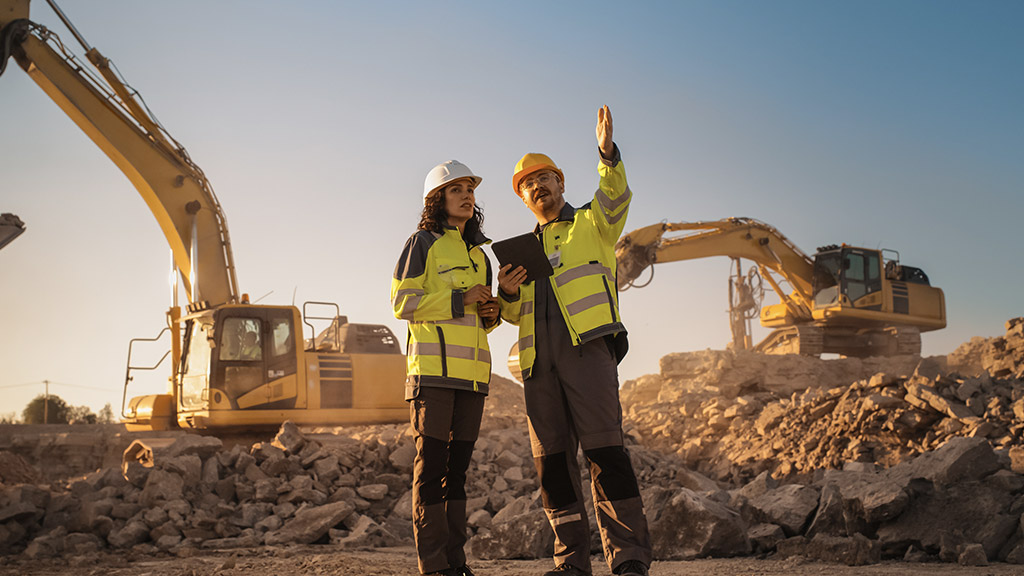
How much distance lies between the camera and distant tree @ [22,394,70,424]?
79.3ft

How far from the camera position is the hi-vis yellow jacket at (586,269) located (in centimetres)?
352

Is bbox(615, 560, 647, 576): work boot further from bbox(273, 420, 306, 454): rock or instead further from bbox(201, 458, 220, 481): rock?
bbox(273, 420, 306, 454): rock

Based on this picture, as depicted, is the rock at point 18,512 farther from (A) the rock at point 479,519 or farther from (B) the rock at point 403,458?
(A) the rock at point 479,519

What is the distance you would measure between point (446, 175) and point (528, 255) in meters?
0.60

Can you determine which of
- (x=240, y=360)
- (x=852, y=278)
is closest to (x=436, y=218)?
(x=240, y=360)

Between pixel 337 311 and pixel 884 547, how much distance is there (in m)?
7.36

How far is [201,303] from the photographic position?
35.2ft

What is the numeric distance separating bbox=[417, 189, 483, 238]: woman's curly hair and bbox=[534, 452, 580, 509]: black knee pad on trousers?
1.14m

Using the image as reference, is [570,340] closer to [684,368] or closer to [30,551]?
[30,551]

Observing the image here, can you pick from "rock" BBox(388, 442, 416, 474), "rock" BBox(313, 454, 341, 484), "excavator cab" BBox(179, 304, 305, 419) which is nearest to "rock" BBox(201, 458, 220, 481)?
"rock" BBox(313, 454, 341, 484)

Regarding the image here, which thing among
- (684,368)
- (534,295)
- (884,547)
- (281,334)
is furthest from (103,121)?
(684,368)

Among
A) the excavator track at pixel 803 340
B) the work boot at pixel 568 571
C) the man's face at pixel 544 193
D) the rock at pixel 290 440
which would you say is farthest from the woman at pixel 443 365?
the excavator track at pixel 803 340

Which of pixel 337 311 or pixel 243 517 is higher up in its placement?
pixel 337 311

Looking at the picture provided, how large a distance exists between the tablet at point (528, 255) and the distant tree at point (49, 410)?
24420 millimetres
